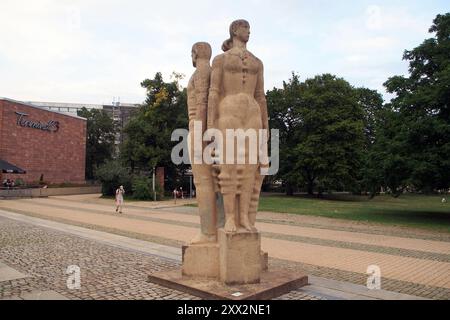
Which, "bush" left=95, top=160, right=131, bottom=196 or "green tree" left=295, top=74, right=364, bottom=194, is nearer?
"bush" left=95, top=160, right=131, bottom=196

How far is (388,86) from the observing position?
20500 millimetres

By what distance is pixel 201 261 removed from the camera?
625cm

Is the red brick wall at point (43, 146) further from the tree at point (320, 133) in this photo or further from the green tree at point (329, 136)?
the green tree at point (329, 136)

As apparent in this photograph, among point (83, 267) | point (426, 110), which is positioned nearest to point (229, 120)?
point (83, 267)

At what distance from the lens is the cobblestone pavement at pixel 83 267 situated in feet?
19.1

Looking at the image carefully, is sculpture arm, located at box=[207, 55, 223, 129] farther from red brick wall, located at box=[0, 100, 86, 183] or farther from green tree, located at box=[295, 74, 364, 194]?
red brick wall, located at box=[0, 100, 86, 183]

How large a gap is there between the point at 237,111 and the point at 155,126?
109 ft

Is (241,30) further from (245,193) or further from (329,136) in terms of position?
(329,136)

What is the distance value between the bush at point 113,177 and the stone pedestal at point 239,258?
3041 centimetres

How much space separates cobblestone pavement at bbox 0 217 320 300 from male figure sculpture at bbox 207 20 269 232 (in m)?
1.43

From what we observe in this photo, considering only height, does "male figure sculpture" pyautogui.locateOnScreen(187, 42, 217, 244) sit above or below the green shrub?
above

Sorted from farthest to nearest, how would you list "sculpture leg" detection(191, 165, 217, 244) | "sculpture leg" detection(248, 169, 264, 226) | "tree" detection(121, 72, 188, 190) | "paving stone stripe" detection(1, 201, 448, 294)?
"tree" detection(121, 72, 188, 190) → "paving stone stripe" detection(1, 201, 448, 294) → "sculpture leg" detection(191, 165, 217, 244) → "sculpture leg" detection(248, 169, 264, 226)

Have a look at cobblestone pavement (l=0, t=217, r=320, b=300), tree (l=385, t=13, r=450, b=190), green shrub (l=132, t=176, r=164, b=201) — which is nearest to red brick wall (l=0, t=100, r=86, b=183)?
green shrub (l=132, t=176, r=164, b=201)

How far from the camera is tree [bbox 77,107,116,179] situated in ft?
193
